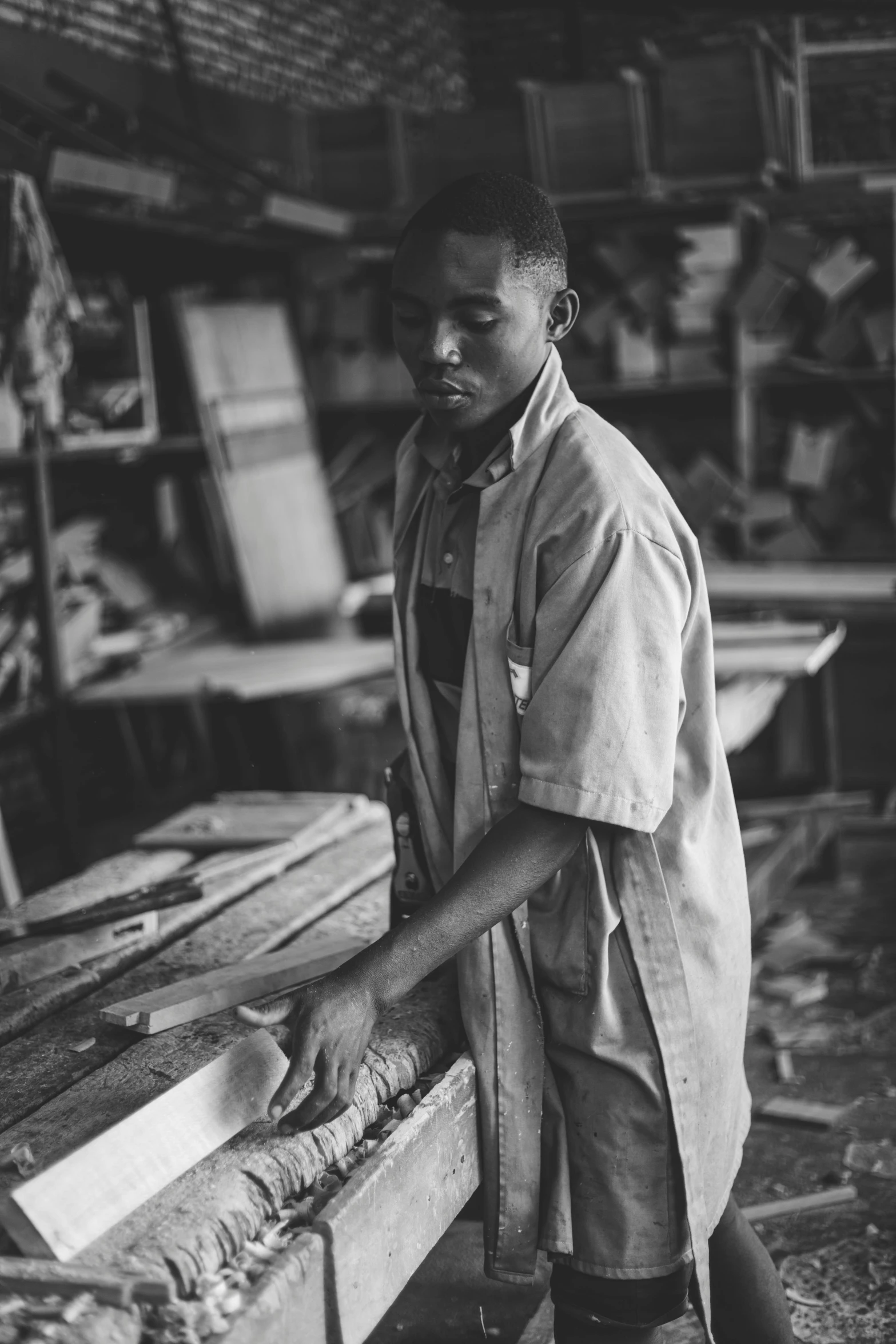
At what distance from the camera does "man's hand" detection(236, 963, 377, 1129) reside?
5.28 feet

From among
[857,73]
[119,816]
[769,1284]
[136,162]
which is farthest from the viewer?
[857,73]

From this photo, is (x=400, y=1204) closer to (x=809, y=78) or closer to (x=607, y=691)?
(x=607, y=691)

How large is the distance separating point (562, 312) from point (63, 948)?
1.28 meters

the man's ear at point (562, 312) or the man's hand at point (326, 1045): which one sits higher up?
the man's ear at point (562, 312)

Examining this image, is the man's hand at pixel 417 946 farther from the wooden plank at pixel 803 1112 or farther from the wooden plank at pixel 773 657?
the wooden plank at pixel 773 657

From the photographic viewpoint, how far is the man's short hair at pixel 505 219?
5.58 ft

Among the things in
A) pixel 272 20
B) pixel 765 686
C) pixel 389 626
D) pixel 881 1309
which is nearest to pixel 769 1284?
pixel 881 1309

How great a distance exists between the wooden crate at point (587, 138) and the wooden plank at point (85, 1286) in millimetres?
5443

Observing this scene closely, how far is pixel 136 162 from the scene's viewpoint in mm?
4133

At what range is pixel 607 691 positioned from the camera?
64.4 inches

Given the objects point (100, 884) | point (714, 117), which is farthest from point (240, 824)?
point (714, 117)

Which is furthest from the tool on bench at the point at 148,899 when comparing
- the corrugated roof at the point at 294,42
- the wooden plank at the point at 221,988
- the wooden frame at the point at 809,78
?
the wooden frame at the point at 809,78

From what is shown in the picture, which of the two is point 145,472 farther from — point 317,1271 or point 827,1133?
point 317,1271

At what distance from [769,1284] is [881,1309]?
824 millimetres
